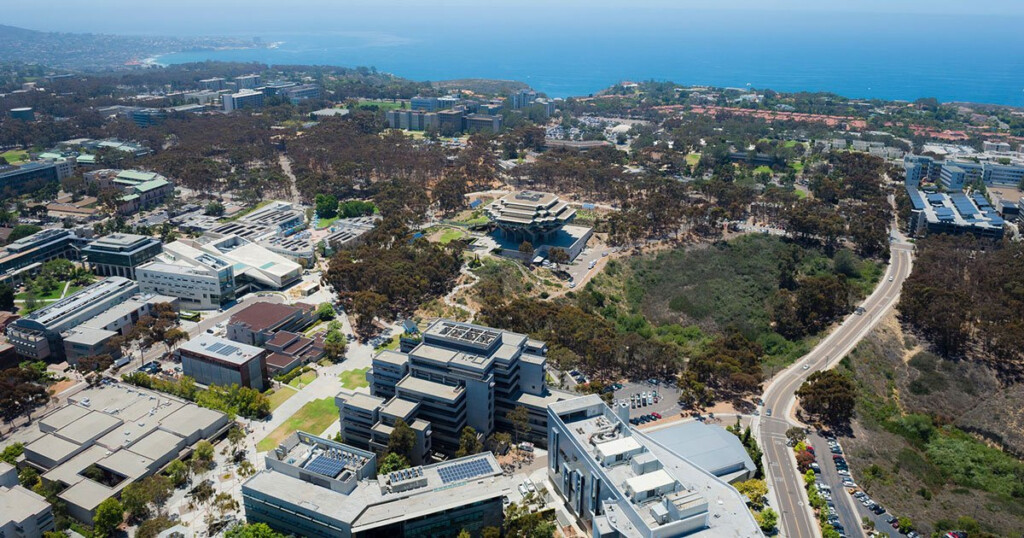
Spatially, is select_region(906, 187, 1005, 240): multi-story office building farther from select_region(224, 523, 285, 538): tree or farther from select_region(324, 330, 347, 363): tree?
select_region(224, 523, 285, 538): tree

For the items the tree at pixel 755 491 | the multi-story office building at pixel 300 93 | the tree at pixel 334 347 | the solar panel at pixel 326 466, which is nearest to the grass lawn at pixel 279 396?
the tree at pixel 334 347

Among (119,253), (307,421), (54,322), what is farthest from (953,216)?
(54,322)

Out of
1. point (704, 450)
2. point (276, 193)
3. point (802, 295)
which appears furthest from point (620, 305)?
point (276, 193)

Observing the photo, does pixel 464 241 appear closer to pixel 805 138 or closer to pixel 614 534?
pixel 614 534

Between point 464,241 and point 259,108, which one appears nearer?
point 464,241

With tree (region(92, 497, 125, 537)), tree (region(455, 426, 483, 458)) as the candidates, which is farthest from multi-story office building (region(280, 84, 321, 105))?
tree (region(92, 497, 125, 537))
